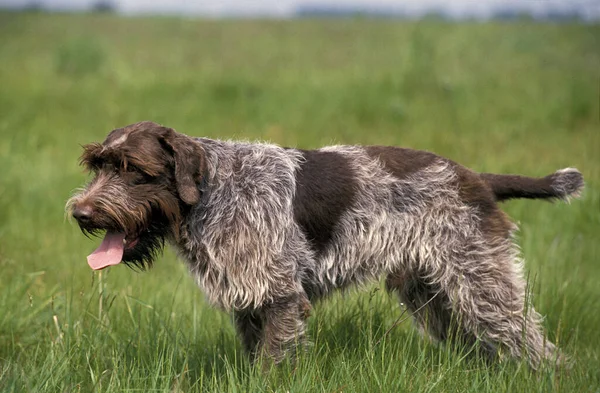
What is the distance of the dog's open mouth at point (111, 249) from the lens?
4285mm

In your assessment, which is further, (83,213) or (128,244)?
(128,244)

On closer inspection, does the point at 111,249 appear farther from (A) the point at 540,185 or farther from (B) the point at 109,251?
(A) the point at 540,185

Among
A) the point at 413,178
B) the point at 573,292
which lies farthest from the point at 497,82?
the point at 413,178

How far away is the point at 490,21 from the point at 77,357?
3133 cm

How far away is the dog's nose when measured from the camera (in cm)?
412

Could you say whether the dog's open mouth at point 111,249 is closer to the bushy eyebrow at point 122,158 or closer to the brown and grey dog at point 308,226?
the brown and grey dog at point 308,226

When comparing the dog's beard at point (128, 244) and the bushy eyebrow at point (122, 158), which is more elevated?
the bushy eyebrow at point (122, 158)

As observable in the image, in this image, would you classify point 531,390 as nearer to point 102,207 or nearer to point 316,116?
point 102,207

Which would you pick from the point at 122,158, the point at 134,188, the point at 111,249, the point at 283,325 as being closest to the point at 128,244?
the point at 111,249

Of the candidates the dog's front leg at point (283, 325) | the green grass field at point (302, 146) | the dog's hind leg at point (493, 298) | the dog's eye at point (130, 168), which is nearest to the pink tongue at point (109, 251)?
the dog's eye at point (130, 168)

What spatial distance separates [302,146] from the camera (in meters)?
11.9

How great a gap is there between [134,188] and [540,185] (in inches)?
104

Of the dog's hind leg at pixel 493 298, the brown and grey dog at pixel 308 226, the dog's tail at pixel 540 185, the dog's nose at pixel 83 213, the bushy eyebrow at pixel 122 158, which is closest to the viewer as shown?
the dog's nose at pixel 83 213

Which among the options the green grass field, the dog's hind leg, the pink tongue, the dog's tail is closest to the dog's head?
the pink tongue
